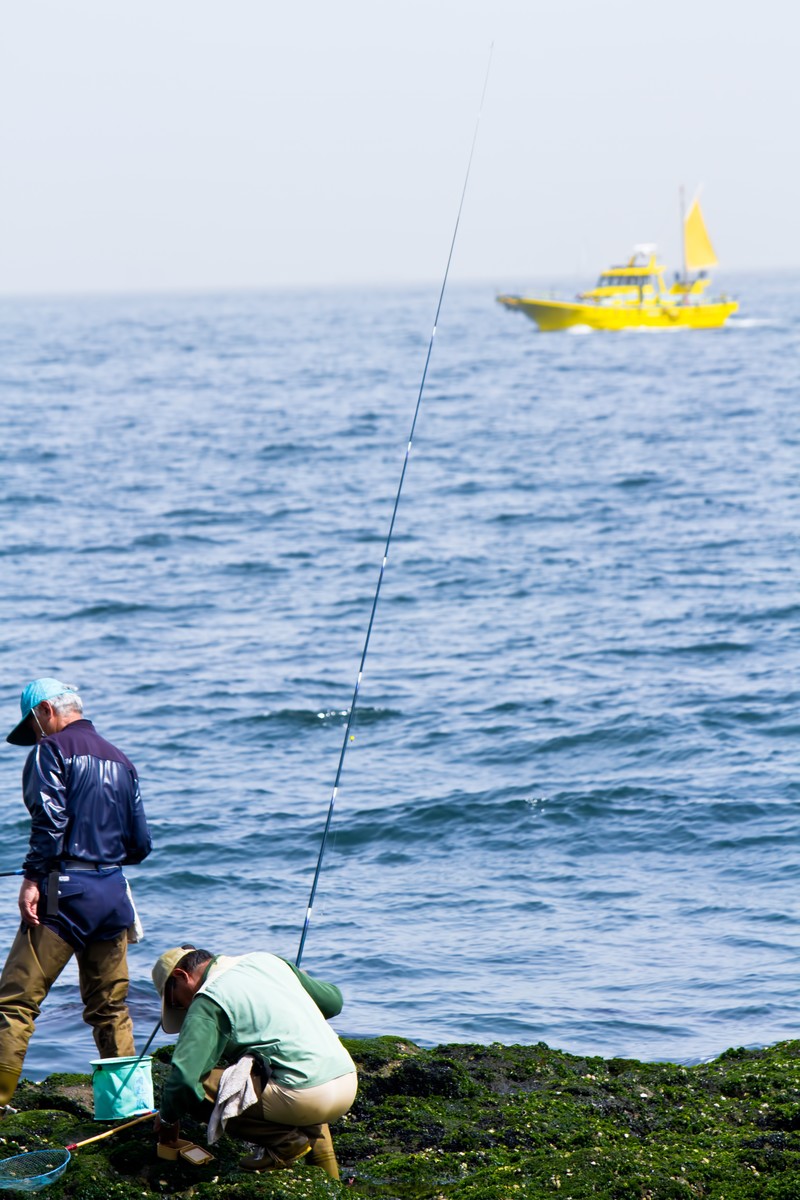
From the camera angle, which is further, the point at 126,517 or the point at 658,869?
the point at 126,517

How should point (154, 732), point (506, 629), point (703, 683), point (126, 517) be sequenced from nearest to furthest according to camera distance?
point (154, 732), point (703, 683), point (506, 629), point (126, 517)

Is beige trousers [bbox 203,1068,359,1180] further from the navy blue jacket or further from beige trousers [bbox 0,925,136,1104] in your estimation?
the navy blue jacket

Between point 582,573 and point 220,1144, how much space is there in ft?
55.4

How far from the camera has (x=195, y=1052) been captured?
4.70m

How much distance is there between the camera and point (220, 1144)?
203 inches

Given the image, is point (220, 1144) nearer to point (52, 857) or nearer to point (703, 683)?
point (52, 857)

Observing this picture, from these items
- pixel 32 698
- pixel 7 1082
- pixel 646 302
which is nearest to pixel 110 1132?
pixel 7 1082

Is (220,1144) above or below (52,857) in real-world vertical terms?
below

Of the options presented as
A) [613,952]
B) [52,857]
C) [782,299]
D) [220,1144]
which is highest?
[782,299]

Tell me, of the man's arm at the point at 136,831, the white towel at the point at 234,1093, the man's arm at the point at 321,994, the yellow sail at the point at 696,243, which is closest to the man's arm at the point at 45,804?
the man's arm at the point at 136,831

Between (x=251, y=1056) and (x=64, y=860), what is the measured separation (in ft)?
3.98

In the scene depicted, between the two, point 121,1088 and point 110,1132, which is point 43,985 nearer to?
point 121,1088

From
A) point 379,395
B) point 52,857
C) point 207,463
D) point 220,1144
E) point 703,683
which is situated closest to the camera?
point 220,1144

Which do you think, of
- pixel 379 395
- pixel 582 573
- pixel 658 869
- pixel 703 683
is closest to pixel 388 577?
pixel 582 573
